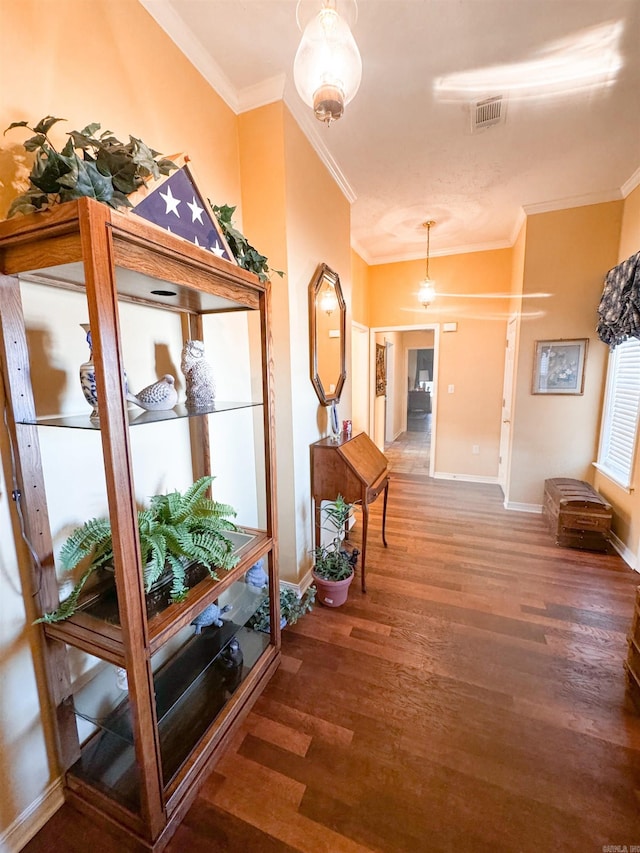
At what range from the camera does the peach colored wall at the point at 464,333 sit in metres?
4.14

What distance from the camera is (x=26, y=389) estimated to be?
998mm

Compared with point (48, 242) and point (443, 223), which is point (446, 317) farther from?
point (48, 242)

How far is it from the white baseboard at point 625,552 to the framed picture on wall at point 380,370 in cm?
342

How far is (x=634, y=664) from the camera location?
5.06ft

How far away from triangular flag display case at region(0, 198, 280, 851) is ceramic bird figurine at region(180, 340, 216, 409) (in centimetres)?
A: 6

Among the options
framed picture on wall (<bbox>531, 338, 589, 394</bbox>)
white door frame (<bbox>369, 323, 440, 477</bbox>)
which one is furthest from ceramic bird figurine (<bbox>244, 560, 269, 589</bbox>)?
white door frame (<bbox>369, 323, 440, 477</bbox>)

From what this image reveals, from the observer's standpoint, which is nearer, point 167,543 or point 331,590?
point 167,543

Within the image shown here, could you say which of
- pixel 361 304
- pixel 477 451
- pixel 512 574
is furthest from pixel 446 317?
pixel 512 574

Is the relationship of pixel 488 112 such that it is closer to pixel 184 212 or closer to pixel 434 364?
pixel 184 212

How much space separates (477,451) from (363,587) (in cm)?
293

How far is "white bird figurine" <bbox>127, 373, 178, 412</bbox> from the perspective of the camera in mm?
1117

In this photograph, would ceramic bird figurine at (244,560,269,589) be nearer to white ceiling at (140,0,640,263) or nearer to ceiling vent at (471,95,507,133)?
white ceiling at (140,0,640,263)

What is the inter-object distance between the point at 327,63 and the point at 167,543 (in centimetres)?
159

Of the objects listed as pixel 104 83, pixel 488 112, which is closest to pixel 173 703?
pixel 104 83
